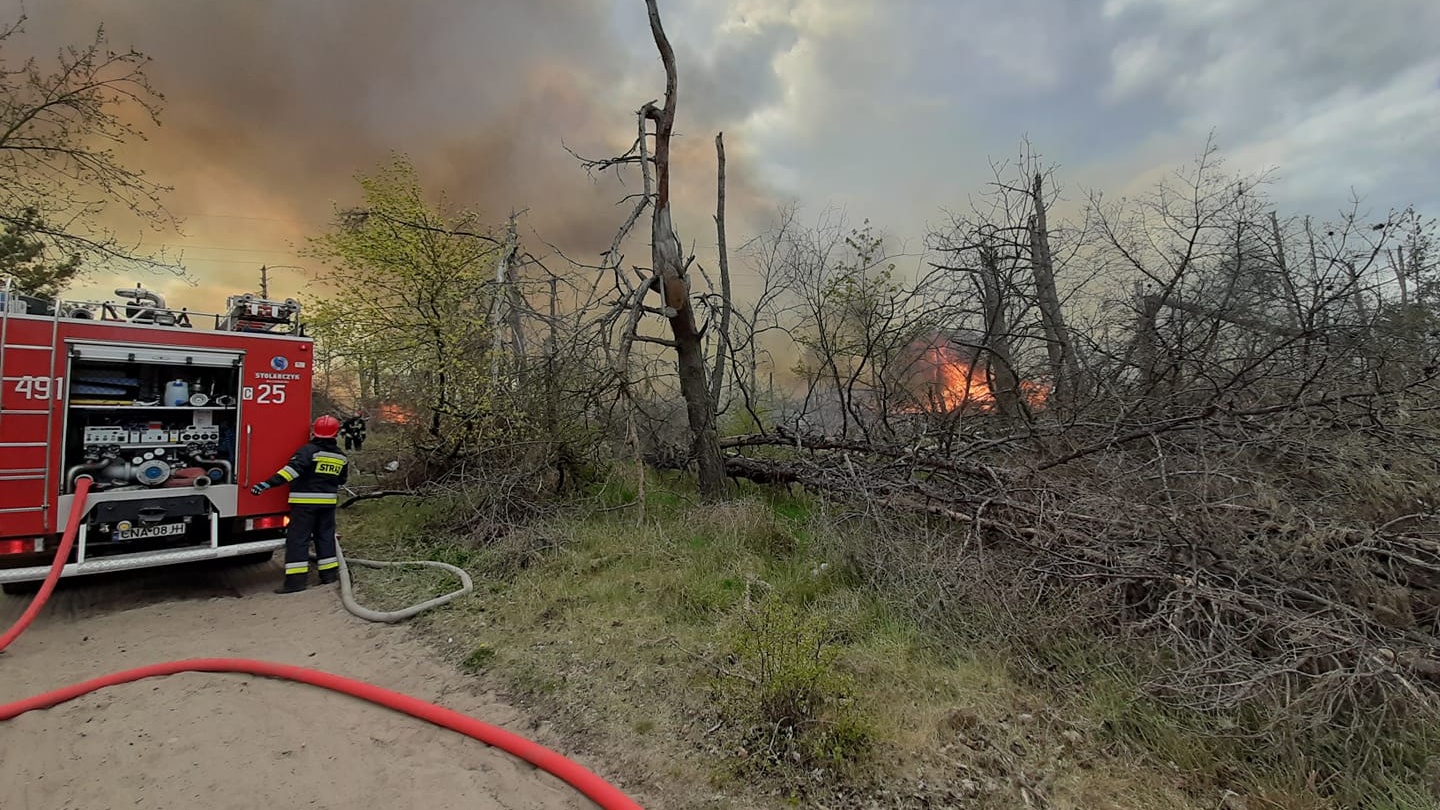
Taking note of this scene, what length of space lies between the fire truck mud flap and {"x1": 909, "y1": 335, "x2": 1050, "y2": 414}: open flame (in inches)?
297

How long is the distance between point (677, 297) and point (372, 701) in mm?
5499

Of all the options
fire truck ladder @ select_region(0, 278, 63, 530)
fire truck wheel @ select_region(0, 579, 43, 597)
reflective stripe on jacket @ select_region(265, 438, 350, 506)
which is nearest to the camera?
fire truck ladder @ select_region(0, 278, 63, 530)

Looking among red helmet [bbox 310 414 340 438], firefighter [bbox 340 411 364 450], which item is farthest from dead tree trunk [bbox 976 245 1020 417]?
firefighter [bbox 340 411 364 450]

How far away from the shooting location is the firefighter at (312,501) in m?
5.64

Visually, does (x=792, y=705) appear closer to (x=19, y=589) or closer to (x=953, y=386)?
(x=953, y=386)

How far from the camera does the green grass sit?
102 inches

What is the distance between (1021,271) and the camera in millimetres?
7617

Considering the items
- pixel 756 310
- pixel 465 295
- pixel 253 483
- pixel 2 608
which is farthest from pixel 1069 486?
pixel 2 608

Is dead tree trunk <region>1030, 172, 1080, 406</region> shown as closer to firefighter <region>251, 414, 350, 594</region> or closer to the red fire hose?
the red fire hose

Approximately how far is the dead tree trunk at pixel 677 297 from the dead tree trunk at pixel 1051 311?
434 centimetres

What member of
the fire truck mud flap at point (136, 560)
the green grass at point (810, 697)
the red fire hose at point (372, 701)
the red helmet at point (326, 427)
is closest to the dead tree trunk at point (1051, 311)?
the green grass at point (810, 697)

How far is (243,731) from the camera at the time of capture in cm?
310

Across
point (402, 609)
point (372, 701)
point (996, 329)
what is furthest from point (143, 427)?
point (996, 329)

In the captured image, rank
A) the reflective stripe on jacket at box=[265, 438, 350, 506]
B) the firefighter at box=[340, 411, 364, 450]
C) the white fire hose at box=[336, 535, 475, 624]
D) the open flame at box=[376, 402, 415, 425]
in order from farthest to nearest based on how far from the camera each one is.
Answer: the open flame at box=[376, 402, 415, 425] → the firefighter at box=[340, 411, 364, 450] → the reflective stripe on jacket at box=[265, 438, 350, 506] → the white fire hose at box=[336, 535, 475, 624]
